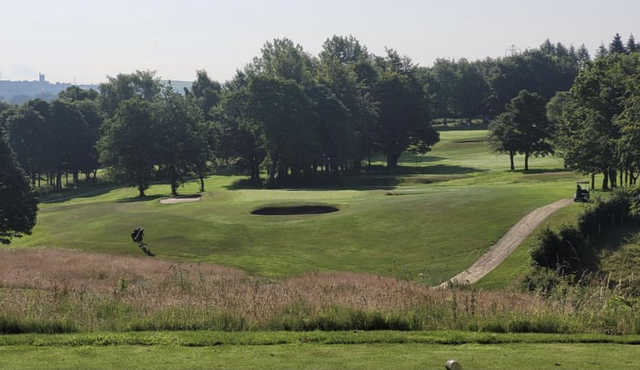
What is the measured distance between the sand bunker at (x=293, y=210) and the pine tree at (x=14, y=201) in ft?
71.6

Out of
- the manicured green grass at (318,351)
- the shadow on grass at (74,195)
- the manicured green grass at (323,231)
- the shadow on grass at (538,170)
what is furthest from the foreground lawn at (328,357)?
the shadow on grass at (74,195)

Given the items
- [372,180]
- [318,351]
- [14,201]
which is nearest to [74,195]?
[372,180]

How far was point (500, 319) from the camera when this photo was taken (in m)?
14.7

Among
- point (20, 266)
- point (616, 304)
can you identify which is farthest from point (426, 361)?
point (20, 266)

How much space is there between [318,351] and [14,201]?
186 feet

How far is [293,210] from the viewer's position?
55906 millimetres

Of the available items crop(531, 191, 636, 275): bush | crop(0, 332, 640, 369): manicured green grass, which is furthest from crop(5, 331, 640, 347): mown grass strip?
crop(531, 191, 636, 275): bush

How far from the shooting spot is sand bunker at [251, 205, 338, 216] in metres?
55.4

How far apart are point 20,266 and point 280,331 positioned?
2046cm

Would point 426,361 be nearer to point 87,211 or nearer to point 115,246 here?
point 115,246

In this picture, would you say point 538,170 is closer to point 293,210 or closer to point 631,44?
point 293,210

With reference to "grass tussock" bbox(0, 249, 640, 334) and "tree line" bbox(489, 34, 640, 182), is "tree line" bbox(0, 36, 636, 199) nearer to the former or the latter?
"tree line" bbox(489, 34, 640, 182)

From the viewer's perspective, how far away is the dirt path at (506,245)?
36.0m

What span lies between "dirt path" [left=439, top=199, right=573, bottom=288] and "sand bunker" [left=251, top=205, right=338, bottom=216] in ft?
58.3
